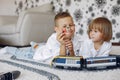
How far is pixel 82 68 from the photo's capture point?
46.5 inches

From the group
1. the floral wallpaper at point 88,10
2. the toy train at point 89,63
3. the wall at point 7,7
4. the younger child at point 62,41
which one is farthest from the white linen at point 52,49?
the wall at point 7,7

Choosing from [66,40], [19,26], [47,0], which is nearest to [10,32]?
[19,26]

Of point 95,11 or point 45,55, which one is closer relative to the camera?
point 45,55

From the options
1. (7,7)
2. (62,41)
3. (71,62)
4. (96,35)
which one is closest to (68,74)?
(71,62)

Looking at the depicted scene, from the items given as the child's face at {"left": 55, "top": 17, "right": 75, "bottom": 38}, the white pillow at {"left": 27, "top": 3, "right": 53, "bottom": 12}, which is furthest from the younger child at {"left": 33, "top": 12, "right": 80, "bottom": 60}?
the white pillow at {"left": 27, "top": 3, "right": 53, "bottom": 12}

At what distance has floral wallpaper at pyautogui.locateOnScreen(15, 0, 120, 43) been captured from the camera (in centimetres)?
298

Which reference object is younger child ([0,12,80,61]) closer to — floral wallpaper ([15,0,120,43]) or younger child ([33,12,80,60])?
younger child ([33,12,80,60])

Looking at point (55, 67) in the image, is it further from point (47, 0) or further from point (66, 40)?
point (47, 0)

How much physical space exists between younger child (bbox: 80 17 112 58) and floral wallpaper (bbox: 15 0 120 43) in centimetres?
164

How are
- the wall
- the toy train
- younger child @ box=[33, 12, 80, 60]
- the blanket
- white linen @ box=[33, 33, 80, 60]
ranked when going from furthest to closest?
the wall < white linen @ box=[33, 33, 80, 60] < younger child @ box=[33, 12, 80, 60] < the toy train < the blanket

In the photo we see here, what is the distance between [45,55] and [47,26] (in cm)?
156

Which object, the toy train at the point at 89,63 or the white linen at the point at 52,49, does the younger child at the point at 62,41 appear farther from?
the toy train at the point at 89,63

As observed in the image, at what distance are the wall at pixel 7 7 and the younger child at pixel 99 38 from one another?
9.46 feet

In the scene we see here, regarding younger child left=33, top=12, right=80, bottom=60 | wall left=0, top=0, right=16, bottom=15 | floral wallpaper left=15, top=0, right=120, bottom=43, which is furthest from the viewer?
wall left=0, top=0, right=16, bottom=15
